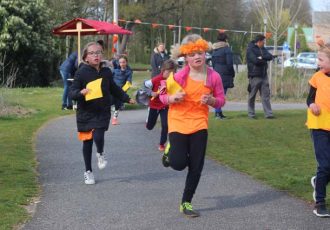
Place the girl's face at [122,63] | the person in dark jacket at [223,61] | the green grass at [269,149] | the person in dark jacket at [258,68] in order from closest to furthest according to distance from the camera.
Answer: the green grass at [269,149]
the person in dark jacket at [258,68]
the person in dark jacket at [223,61]
the girl's face at [122,63]

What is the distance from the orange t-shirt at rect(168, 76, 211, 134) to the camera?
626 cm

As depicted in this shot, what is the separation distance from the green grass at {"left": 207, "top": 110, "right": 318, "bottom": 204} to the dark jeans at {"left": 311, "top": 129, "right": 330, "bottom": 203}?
0.67 metres

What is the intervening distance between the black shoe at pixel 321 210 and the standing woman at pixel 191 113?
3.91ft

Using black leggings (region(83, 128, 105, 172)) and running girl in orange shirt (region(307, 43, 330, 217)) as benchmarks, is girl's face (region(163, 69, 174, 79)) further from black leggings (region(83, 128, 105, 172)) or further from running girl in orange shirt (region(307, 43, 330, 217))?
running girl in orange shirt (region(307, 43, 330, 217))

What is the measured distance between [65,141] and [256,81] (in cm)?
557

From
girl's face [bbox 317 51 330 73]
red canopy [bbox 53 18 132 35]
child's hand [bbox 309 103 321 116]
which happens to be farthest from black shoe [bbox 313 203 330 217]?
red canopy [bbox 53 18 132 35]

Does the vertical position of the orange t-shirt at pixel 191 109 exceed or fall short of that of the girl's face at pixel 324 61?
it falls short

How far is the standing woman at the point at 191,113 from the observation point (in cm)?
624

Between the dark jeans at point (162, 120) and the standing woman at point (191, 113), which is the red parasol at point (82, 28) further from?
the standing woman at point (191, 113)

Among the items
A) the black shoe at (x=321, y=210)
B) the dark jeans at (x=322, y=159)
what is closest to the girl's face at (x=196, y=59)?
the dark jeans at (x=322, y=159)

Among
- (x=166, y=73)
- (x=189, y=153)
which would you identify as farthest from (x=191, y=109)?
(x=166, y=73)

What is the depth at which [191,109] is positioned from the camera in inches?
247

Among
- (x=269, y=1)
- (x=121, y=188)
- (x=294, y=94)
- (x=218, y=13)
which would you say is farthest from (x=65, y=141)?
(x=218, y=13)

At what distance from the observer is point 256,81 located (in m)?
15.3
